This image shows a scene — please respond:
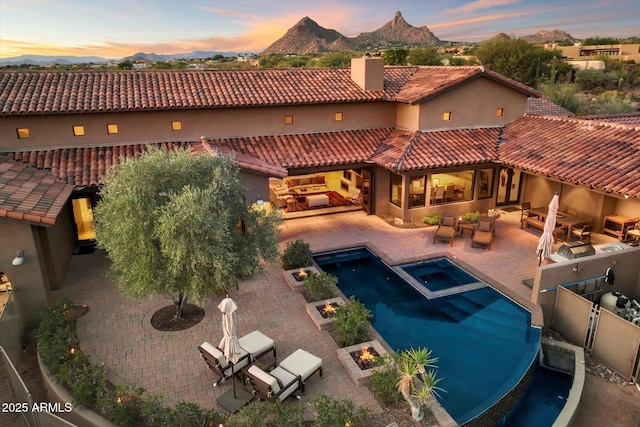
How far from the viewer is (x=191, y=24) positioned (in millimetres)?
51125

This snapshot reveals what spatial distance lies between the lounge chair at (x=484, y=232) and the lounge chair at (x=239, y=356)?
10.5 metres

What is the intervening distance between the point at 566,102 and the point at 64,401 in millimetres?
48972

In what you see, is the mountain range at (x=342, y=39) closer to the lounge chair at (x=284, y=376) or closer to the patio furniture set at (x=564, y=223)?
the patio furniture set at (x=564, y=223)

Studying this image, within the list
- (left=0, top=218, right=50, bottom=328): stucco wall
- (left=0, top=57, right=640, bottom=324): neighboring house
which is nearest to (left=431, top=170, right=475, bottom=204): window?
(left=0, top=57, right=640, bottom=324): neighboring house

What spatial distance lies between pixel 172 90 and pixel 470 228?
14633 mm

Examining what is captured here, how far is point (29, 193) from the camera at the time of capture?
12664 millimetres

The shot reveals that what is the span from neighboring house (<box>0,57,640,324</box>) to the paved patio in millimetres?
2429

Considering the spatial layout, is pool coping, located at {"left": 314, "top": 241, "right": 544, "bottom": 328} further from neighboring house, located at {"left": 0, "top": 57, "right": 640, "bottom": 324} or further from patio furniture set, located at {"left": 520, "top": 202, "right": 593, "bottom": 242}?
patio furniture set, located at {"left": 520, "top": 202, "right": 593, "bottom": 242}

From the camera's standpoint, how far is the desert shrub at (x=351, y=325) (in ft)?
35.2

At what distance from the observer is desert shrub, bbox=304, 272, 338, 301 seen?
1298cm

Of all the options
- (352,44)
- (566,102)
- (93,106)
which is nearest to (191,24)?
(93,106)

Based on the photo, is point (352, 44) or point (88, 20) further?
point (352, 44)

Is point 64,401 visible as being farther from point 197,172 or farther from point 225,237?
point 197,172

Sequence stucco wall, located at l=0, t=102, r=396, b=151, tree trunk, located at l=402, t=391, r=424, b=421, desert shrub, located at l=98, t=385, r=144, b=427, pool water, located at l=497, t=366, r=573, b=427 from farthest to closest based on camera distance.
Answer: stucco wall, located at l=0, t=102, r=396, b=151
pool water, located at l=497, t=366, r=573, b=427
tree trunk, located at l=402, t=391, r=424, b=421
desert shrub, located at l=98, t=385, r=144, b=427
